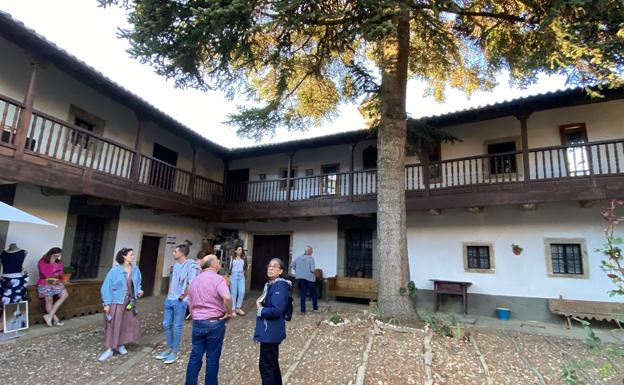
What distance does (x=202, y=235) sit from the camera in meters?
13.9

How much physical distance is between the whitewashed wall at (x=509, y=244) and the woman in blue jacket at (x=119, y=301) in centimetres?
783

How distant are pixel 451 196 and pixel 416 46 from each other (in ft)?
13.6

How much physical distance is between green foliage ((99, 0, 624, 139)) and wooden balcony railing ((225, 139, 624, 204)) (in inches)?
84.0

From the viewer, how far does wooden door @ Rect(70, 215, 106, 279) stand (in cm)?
931

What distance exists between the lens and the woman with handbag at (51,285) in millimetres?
7172

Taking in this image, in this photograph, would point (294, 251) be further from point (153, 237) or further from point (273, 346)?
point (273, 346)

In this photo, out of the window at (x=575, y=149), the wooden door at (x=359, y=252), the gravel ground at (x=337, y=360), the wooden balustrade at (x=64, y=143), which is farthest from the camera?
the wooden door at (x=359, y=252)

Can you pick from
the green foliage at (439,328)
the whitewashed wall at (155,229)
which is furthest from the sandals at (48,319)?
the green foliage at (439,328)

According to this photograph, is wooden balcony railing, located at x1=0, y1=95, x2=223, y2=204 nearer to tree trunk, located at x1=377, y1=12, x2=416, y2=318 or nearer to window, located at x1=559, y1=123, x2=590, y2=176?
tree trunk, located at x1=377, y1=12, x2=416, y2=318

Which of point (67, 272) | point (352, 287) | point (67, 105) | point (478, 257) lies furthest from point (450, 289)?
point (67, 105)

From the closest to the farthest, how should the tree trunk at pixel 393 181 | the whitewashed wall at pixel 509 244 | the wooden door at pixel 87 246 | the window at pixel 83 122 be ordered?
the tree trunk at pixel 393 181, the whitewashed wall at pixel 509 244, the window at pixel 83 122, the wooden door at pixel 87 246

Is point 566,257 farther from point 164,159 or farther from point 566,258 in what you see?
point 164,159

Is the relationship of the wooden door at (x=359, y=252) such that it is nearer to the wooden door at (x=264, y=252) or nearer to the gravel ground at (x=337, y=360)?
the wooden door at (x=264, y=252)

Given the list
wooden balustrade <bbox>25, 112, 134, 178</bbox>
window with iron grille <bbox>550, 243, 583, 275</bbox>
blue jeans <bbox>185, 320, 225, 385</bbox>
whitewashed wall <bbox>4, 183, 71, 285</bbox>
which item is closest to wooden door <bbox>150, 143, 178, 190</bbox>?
wooden balustrade <bbox>25, 112, 134, 178</bbox>
